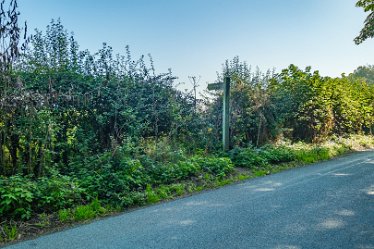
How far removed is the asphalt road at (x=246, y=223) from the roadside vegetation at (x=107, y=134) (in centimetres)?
63

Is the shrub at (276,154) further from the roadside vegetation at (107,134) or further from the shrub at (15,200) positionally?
the shrub at (15,200)

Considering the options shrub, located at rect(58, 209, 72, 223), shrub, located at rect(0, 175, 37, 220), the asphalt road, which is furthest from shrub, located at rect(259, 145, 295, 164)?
shrub, located at rect(0, 175, 37, 220)

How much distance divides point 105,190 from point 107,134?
97.8 inches

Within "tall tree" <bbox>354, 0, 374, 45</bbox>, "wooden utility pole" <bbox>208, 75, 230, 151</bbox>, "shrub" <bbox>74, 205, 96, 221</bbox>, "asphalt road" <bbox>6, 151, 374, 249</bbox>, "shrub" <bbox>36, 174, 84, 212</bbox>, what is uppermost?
"tall tree" <bbox>354, 0, 374, 45</bbox>

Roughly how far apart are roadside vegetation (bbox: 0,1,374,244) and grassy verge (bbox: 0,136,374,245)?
18 mm

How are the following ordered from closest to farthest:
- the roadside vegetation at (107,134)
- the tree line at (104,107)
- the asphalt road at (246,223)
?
the asphalt road at (246,223), the roadside vegetation at (107,134), the tree line at (104,107)

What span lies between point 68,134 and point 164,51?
15.9 feet

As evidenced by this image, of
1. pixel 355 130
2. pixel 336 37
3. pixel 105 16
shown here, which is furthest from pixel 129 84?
pixel 355 130

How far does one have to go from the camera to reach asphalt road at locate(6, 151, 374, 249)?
3.53m

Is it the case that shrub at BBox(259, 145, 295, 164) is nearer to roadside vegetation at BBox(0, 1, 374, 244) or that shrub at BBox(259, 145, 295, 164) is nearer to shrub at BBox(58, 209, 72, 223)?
roadside vegetation at BBox(0, 1, 374, 244)

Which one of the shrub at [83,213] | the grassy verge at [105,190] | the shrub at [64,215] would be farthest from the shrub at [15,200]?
the shrub at [83,213]

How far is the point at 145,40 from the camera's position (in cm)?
1029

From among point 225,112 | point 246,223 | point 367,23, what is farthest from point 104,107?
point 367,23

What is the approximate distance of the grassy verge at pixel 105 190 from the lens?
429 cm
